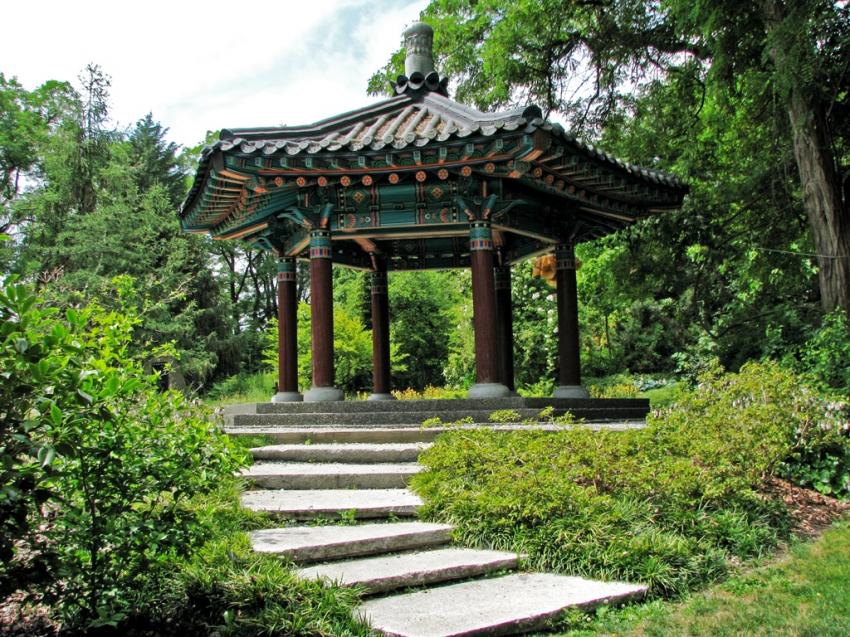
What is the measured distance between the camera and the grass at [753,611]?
11.2 feet

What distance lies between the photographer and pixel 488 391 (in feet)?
27.2

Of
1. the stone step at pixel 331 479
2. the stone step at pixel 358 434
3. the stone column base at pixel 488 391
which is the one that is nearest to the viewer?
the stone step at pixel 331 479

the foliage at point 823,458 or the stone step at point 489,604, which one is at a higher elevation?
the foliage at point 823,458

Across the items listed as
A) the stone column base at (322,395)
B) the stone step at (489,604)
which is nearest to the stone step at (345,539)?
the stone step at (489,604)

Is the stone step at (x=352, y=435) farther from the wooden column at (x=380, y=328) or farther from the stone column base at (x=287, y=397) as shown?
the wooden column at (x=380, y=328)

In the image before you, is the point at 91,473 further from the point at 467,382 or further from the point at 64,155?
the point at 64,155

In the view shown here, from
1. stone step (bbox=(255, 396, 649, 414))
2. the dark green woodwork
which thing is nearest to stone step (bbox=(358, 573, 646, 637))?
stone step (bbox=(255, 396, 649, 414))

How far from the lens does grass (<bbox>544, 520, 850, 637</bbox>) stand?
3428mm

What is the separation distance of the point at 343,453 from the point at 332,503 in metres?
1.38

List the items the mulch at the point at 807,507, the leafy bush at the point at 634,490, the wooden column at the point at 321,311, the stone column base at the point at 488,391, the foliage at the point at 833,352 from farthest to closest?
the wooden column at the point at 321,311 < the stone column base at the point at 488,391 < the foliage at the point at 833,352 < the mulch at the point at 807,507 < the leafy bush at the point at 634,490

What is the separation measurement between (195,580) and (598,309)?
19.9 m

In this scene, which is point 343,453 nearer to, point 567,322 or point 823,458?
point 823,458

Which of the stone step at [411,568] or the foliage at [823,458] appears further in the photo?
the foliage at [823,458]

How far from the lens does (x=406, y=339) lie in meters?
23.5
